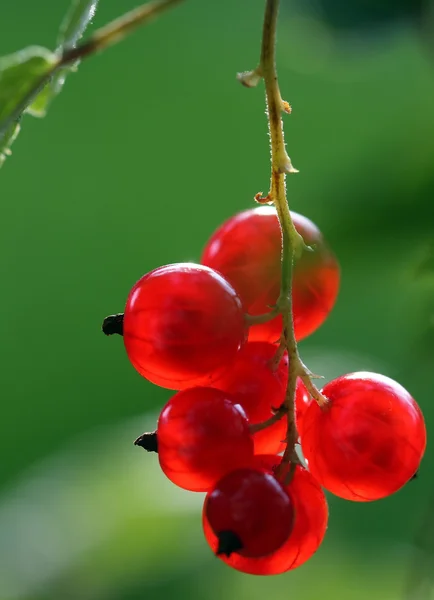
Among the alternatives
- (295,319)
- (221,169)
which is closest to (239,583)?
(295,319)

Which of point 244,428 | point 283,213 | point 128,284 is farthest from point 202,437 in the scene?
point 128,284

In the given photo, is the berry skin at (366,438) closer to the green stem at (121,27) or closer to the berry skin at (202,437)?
the berry skin at (202,437)

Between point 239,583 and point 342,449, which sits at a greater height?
point 342,449

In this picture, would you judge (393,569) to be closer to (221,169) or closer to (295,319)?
(295,319)

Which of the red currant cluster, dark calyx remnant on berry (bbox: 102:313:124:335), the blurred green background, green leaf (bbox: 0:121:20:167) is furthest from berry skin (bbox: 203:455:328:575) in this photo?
the blurred green background

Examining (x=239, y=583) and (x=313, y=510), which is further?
(x=239, y=583)

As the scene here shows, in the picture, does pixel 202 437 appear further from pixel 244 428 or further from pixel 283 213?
pixel 283 213

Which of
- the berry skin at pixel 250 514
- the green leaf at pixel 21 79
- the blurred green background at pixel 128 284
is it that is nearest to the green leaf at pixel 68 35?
the green leaf at pixel 21 79
